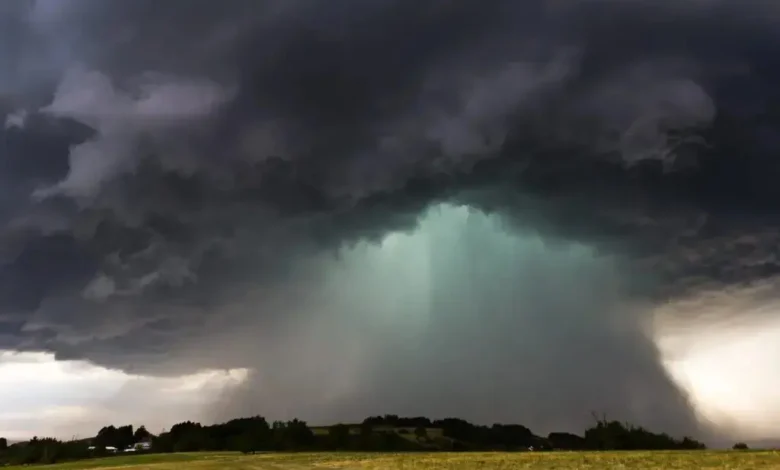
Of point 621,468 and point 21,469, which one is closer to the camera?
point 621,468

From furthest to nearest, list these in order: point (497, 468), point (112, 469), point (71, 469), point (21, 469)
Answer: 1. point (21, 469)
2. point (71, 469)
3. point (112, 469)
4. point (497, 468)

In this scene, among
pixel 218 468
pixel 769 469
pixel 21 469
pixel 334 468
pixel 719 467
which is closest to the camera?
pixel 769 469

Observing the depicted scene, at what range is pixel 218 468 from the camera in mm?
128750

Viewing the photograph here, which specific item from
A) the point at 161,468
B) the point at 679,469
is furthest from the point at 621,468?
the point at 161,468

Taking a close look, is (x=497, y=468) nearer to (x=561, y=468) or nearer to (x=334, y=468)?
(x=561, y=468)

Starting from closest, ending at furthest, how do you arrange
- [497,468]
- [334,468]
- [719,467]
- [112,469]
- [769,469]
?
[769,469] < [719,467] < [497,468] < [334,468] < [112,469]

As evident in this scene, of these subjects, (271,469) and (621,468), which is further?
(271,469)

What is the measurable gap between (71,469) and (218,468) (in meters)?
51.9

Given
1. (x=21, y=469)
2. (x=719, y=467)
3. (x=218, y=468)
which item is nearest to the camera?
(x=719, y=467)

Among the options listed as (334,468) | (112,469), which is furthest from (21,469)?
(334,468)

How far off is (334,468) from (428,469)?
1830cm

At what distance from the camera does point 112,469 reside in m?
142

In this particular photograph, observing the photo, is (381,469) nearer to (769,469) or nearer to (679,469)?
(679,469)

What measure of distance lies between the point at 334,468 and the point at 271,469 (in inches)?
574
